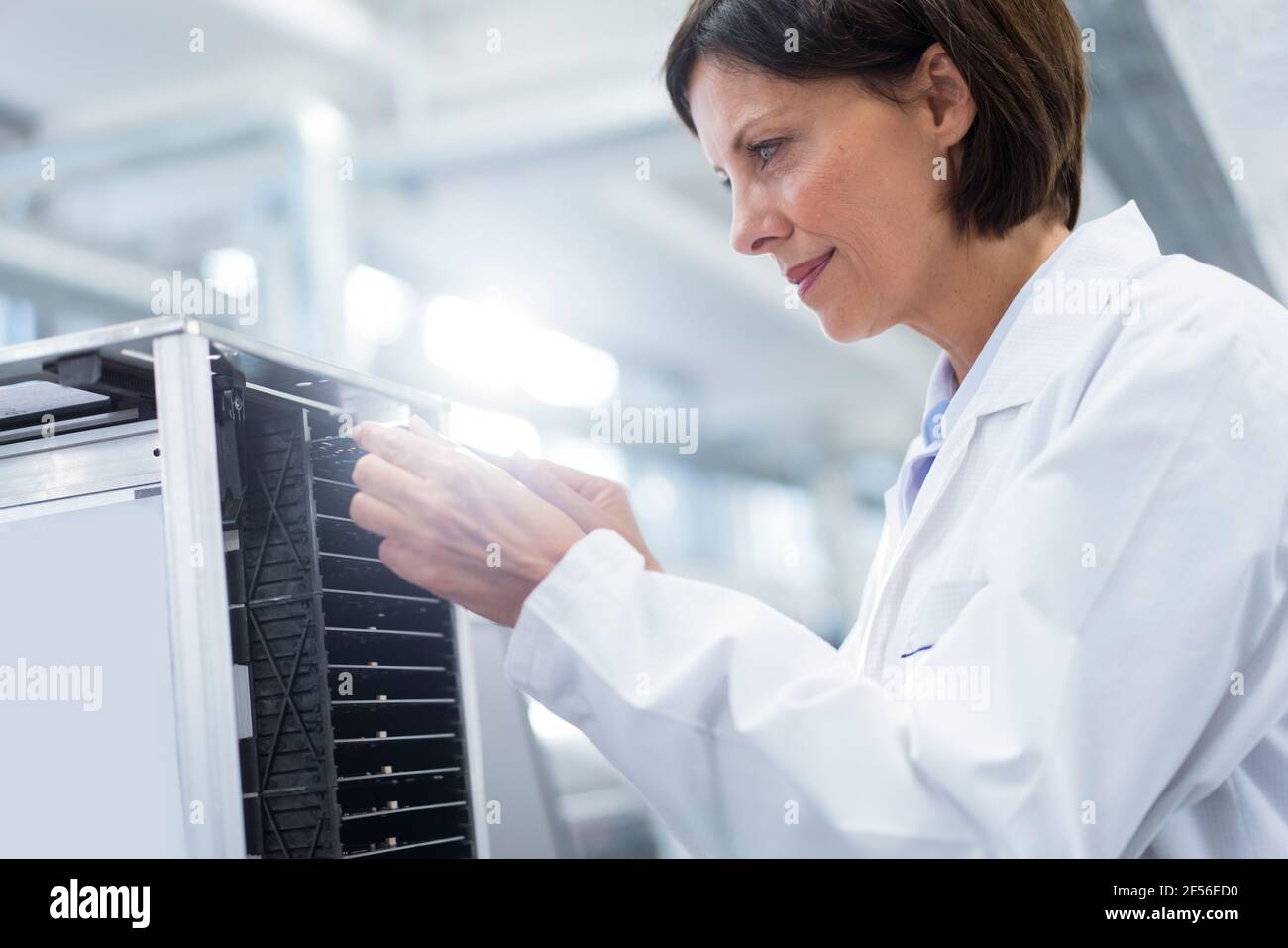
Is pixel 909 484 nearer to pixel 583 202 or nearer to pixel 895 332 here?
pixel 583 202

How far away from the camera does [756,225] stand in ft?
3.48

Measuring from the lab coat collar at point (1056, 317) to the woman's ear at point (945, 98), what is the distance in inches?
5.5

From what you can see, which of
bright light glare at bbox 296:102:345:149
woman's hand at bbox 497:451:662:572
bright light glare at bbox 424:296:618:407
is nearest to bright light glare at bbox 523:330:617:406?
bright light glare at bbox 424:296:618:407

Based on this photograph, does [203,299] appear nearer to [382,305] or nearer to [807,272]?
[382,305]

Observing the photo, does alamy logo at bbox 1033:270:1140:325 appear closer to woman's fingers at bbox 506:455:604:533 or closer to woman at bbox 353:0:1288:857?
woman at bbox 353:0:1288:857

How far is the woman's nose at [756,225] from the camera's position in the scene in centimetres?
105

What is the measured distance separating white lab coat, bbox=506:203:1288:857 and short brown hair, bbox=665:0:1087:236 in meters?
0.27

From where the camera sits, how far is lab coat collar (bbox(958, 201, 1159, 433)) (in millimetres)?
924

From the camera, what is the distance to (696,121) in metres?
1.12

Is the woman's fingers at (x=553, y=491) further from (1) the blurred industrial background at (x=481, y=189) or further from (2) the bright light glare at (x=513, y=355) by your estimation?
(2) the bright light glare at (x=513, y=355)

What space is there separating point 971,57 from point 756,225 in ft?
0.76
